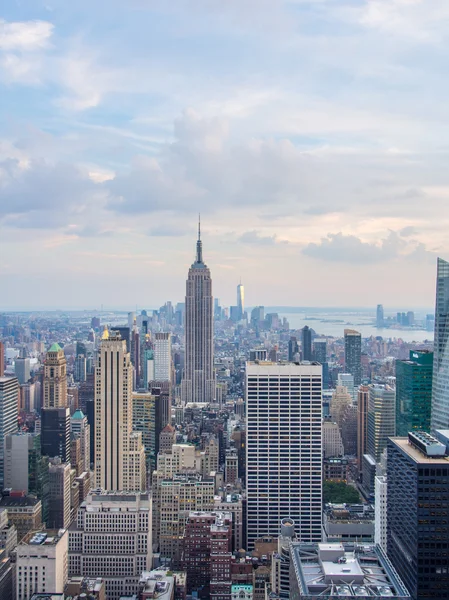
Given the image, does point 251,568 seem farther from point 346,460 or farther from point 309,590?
point 346,460

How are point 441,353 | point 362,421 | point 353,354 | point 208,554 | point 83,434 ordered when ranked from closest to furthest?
point 208,554, point 441,353, point 83,434, point 362,421, point 353,354

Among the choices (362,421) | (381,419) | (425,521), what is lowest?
(362,421)

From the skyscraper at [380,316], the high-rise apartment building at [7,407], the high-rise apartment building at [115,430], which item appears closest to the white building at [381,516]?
the high-rise apartment building at [115,430]

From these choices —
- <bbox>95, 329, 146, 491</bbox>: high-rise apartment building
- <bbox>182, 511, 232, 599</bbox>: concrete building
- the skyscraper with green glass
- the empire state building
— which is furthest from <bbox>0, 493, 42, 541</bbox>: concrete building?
the empire state building

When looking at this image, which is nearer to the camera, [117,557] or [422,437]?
[422,437]

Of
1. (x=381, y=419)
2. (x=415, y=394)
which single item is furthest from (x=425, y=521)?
(x=381, y=419)

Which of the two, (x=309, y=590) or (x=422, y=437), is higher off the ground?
(x=422, y=437)

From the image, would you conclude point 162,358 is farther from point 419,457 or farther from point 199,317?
point 419,457

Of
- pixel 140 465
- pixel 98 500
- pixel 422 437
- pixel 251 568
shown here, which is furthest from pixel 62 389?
pixel 422 437
